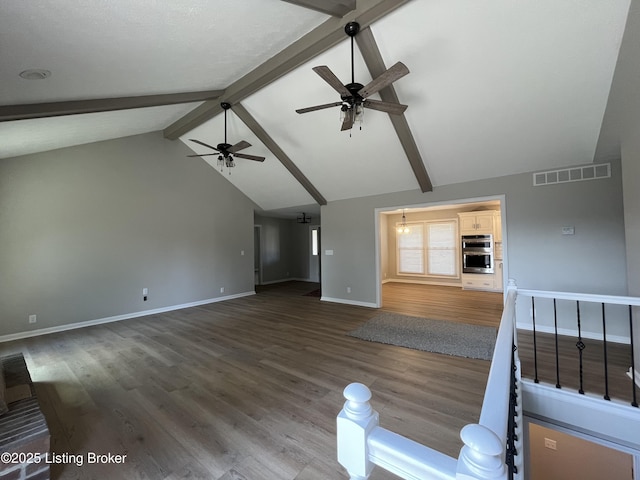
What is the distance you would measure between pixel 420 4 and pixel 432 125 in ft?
5.18

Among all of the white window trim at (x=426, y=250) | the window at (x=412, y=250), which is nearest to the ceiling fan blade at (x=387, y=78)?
the white window trim at (x=426, y=250)

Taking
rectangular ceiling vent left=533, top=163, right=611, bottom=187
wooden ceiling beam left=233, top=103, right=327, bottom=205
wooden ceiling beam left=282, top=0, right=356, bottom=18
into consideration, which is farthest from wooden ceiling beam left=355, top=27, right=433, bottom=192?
wooden ceiling beam left=233, top=103, right=327, bottom=205

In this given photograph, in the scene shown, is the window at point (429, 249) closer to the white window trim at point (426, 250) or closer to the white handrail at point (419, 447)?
the white window trim at point (426, 250)

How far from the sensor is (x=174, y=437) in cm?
196

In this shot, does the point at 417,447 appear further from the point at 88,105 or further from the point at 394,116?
the point at 88,105

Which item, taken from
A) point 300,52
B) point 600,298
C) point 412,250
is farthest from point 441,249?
point 300,52

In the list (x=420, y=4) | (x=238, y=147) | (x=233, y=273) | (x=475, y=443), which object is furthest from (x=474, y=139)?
(x=233, y=273)

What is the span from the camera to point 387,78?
2.57 metres

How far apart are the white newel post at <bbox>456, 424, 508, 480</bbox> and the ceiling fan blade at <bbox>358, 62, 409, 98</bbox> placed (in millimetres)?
2706

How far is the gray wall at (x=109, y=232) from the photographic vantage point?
13.7ft

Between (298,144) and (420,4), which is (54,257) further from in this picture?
(420,4)

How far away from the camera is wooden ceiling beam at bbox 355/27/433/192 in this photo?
299cm

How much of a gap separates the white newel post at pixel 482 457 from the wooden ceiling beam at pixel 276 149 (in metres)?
5.08

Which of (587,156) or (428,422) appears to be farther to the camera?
(587,156)
